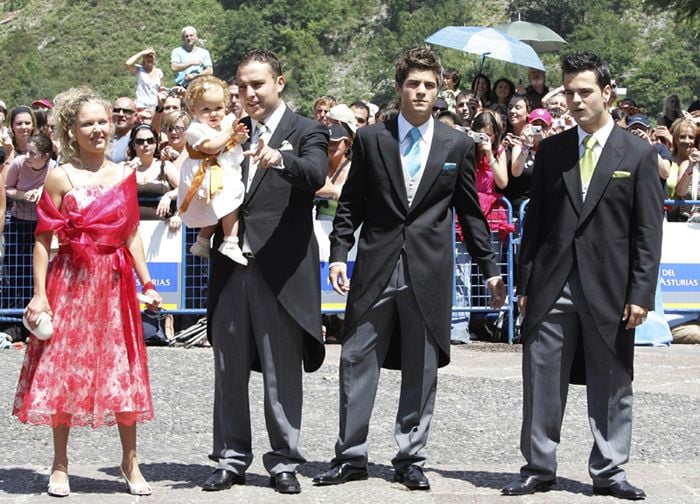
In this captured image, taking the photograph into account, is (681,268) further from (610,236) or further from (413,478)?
(413,478)

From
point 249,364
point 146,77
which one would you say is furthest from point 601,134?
point 146,77

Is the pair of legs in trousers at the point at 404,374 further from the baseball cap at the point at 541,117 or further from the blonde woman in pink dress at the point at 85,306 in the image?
the baseball cap at the point at 541,117

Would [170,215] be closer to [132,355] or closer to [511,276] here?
[511,276]

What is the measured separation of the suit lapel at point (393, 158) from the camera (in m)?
6.66

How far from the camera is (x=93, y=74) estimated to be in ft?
381

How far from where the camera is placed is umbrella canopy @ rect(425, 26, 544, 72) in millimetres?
15930

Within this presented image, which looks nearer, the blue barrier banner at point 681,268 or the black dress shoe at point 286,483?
the black dress shoe at point 286,483

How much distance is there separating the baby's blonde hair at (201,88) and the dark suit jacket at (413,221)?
0.74 m

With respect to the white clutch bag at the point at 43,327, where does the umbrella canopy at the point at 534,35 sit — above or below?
above

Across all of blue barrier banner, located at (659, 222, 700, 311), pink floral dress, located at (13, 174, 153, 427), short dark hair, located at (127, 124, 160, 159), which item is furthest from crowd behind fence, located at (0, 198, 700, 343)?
pink floral dress, located at (13, 174, 153, 427)

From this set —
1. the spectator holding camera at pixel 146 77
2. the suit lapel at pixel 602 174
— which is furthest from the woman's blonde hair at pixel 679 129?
the spectator holding camera at pixel 146 77

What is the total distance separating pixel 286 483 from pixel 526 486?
3.71 ft

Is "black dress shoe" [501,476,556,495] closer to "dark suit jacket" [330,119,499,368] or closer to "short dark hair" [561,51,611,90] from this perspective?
"dark suit jacket" [330,119,499,368]

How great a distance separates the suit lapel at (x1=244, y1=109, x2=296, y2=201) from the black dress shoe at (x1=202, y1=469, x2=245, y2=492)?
Result: 4.31 ft
